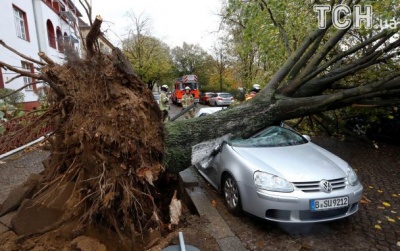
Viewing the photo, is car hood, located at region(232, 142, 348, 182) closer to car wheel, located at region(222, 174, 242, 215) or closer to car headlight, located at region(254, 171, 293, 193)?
car headlight, located at region(254, 171, 293, 193)

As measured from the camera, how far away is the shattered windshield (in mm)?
4465

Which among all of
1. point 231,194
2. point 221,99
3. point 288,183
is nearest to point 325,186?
point 288,183

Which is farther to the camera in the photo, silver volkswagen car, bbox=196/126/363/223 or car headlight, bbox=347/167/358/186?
car headlight, bbox=347/167/358/186

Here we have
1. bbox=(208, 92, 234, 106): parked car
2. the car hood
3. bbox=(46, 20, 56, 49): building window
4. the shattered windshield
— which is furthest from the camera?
bbox=(208, 92, 234, 106): parked car

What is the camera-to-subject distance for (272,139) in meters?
4.62

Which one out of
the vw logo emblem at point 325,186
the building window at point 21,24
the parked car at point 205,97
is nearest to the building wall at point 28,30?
the building window at point 21,24

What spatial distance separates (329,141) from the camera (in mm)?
8898

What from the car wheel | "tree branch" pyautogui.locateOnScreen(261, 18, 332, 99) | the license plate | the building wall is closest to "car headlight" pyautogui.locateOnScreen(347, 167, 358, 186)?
the license plate

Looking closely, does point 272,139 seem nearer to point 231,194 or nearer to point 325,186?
point 231,194

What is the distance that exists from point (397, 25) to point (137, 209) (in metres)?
4.93

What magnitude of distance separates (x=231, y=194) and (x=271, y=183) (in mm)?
817

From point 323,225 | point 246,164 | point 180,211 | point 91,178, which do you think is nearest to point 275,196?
point 246,164

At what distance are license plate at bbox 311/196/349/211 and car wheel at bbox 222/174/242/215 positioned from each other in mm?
998

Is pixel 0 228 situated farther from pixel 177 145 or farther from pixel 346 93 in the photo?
pixel 346 93
